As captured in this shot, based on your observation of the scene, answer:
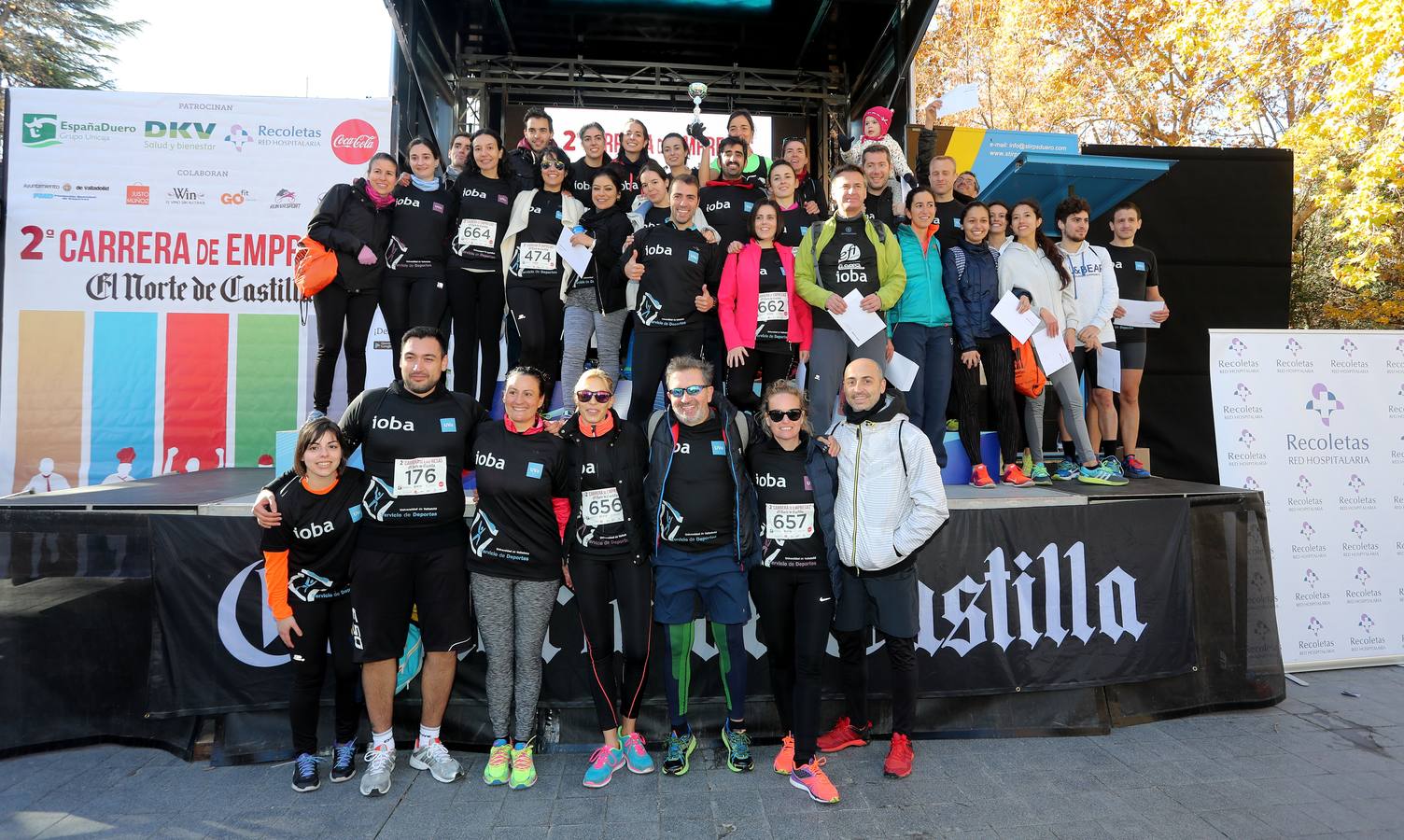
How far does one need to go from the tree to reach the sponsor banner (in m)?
21.2

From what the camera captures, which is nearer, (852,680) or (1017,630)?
(852,680)

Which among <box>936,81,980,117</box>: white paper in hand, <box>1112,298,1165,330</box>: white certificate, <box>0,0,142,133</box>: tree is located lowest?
<box>1112,298,1165,330</box>: white certificate

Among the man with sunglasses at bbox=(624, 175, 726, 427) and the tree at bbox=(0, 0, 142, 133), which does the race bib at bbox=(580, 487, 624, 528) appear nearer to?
the man with sunglasses at bbox=(624, 175, 726, 427)

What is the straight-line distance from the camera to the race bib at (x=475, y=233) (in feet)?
14.3

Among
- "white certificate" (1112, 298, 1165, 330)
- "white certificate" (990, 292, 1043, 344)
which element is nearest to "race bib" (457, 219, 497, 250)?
"white certificate" (990, 292, 1043, 344)

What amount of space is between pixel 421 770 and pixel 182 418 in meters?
4.42

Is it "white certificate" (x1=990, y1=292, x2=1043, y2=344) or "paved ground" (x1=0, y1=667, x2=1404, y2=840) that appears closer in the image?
"paved ground" (x1=0, y1=667, x2=1404, y2=840)

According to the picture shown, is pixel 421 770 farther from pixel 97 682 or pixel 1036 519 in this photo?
pixel 1036 519

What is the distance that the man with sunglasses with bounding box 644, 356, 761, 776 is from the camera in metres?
3.16

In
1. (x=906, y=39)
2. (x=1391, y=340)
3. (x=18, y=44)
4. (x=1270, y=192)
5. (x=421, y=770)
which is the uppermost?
(x=18, y=44)

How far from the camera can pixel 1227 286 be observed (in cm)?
721

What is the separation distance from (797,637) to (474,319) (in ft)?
9.06

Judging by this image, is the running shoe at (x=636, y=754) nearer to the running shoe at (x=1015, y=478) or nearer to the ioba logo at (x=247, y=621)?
the ioba logo at (x=247, y=621)

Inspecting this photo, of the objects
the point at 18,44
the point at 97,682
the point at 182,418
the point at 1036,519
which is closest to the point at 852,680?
the point at 1036,519
